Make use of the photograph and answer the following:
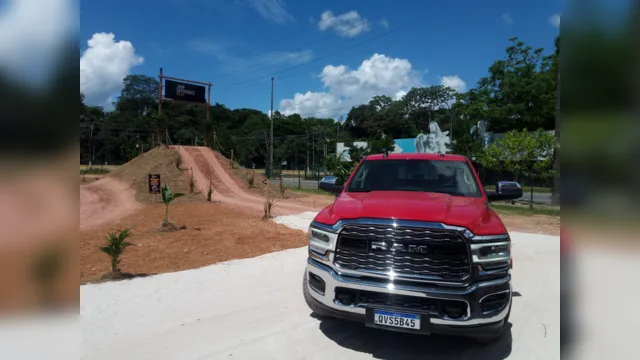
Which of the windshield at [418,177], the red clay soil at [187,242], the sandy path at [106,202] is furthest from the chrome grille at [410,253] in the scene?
the sandy path at [106,202]

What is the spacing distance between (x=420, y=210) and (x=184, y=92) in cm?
2617

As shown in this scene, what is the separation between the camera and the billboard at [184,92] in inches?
998

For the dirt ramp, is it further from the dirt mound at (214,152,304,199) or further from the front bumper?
the front bumper

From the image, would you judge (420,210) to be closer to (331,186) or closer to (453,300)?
(453,300)

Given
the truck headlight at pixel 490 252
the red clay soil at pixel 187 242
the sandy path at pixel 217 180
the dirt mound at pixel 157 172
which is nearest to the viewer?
the truck headlight at pixel 490 252

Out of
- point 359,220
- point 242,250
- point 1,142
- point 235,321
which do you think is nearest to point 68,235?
point 1,142

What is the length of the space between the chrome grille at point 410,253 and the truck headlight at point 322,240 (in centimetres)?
20

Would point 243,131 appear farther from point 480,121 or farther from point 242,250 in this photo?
point 242,250

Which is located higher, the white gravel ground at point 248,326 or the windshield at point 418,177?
the windshield at point 418,177

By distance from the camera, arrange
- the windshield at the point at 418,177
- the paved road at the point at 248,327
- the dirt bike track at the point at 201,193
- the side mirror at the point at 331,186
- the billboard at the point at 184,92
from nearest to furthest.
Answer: the paved road at the point at 248,327 → the windshield at the point at 418,177 → the side mirror at the point at 331,186 → the dirt bike track at the point at 201,193 → the billboard at the point at 184,92

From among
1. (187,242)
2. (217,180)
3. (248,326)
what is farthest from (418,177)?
(217,180)

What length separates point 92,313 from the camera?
407 cm

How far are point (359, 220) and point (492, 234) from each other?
3.71ft

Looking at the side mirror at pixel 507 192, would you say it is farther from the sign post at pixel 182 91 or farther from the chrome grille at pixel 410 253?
the sign post at pixel 182 91
